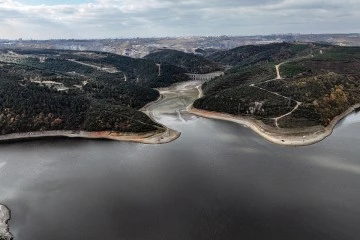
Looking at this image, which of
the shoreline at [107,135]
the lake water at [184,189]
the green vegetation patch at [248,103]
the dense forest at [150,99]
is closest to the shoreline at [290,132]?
the dense forest at [150,99]

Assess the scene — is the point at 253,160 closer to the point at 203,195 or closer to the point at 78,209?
the point at 203,195

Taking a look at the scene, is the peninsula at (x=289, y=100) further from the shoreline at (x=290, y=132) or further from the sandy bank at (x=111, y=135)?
the sandy bank at (x=111, y=135)

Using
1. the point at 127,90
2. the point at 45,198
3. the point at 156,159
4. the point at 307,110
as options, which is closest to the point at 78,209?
the point at 45,198

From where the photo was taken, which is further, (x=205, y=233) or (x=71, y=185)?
(x=71, y=185)

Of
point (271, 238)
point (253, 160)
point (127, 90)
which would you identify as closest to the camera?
point (271, 238)

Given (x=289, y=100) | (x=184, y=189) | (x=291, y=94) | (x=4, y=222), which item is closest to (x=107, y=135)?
(x=184, y=189)

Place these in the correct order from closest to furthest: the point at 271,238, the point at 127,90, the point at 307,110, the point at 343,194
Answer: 1. the point at 271,238
2. the point at 343,194
3. the point at 307,110
4. the point at 127,90

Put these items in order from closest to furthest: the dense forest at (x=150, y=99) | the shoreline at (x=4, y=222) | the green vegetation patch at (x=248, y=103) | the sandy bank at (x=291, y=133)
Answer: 1. the shoreline at (x=4, y=222)
2. the sandy bank at (x=291, y=133)
3. the dense forest at (x=150, y=99)
4. the green vegetation patch at (x=248, y=103)
